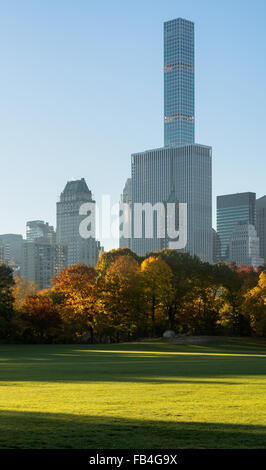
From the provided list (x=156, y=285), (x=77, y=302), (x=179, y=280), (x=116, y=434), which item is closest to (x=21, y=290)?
(x=179, y=280)

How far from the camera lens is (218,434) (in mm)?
13055

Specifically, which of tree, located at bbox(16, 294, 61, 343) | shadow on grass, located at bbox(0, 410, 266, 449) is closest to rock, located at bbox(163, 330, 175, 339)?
tree, located at bbox(16, 294, 61, 343)

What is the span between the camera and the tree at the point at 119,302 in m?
89.9

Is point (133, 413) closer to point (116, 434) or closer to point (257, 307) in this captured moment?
point (116, 434)

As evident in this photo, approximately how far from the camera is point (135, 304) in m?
93.2

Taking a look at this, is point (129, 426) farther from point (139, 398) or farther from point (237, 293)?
point (237, 293)

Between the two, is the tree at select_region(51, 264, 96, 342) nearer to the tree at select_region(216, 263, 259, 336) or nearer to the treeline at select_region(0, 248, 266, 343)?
the treeline at select_region(0, 248, 266, 343)

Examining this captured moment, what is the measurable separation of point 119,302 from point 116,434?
7833 cm

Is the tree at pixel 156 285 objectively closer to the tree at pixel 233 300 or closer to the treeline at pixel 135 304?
the treeline at pixel 135 304

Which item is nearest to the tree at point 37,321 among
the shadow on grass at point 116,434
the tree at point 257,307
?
the tree at point 257,307

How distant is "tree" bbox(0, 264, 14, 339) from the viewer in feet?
280
